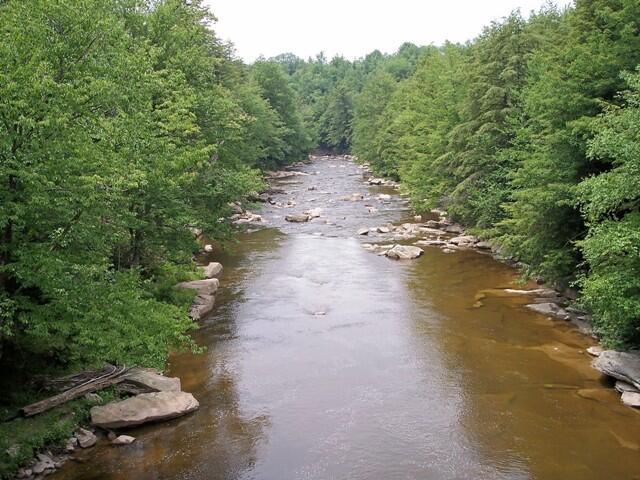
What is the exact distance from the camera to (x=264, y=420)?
46.9 ft

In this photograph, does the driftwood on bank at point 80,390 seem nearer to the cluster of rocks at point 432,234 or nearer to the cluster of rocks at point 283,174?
the cluster of rocks at point 432,234

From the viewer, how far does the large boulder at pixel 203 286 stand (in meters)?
23.4

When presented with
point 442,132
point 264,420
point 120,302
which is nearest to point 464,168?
point 442,132

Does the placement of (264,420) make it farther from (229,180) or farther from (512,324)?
(229,180)

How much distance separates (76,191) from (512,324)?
49.9ft

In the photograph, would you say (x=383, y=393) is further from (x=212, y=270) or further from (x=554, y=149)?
(x=212, y=270)

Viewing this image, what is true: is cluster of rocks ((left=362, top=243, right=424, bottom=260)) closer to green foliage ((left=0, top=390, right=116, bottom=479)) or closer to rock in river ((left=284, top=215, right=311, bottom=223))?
rock in river ((left=284, top=215, right=311, bottom=223))

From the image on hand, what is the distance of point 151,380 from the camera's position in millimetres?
15398

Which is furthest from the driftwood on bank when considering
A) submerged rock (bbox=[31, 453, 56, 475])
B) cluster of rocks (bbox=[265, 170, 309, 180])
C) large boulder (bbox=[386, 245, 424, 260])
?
cluster of rocks (bbox=[265, 170, 309, 180])

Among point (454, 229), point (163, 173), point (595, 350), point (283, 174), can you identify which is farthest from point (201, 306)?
point (283, 174)

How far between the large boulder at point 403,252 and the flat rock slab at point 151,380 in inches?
636

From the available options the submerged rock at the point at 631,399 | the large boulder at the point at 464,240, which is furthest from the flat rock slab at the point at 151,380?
the large boulder at the point at 464,240

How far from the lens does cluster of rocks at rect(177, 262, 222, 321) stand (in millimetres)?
21709

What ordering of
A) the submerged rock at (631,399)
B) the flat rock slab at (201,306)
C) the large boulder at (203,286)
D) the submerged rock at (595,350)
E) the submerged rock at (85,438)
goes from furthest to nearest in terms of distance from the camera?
the large boulder at (203,286) < the flat rock slab at (201,306) < the submerged rock at (595,350) < the submerged rock at (631,399) < the submerged rock at (85,438)
